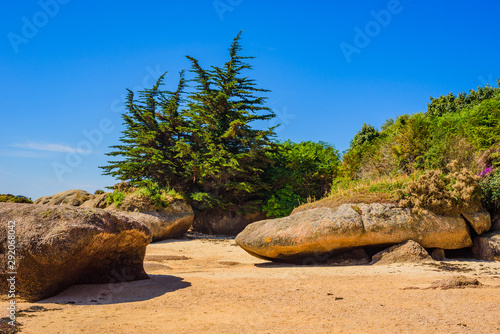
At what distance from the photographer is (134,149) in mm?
20562

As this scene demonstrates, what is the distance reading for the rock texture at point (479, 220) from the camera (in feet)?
32.5

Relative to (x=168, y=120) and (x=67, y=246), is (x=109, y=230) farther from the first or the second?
(x=168, y=120)

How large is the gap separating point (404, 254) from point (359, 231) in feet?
4.07

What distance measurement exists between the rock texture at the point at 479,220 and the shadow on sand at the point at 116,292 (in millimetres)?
7780

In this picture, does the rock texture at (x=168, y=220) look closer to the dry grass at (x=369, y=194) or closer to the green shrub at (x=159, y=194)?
the green shrub at (x=159, y=194)

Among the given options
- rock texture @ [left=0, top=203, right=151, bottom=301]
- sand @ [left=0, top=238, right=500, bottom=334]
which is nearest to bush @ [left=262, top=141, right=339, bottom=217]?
sand @ [left=0, top=238, right=500, bottom=334]

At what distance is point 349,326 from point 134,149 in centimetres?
1796

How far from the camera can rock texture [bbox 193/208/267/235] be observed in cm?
2072

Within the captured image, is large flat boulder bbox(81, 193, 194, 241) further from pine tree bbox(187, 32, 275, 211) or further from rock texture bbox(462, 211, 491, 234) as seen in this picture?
rock texture bbox(462, 211, 491, 234)

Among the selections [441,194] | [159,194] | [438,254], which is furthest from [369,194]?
[159,194]

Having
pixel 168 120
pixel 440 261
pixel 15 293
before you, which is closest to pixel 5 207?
pixel 15 293

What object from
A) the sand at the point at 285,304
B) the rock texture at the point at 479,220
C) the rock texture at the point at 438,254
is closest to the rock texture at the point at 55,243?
the sand at the point at 285,304

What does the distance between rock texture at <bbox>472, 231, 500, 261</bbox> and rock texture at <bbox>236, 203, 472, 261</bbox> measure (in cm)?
25

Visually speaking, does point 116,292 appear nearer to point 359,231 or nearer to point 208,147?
point 359,231
